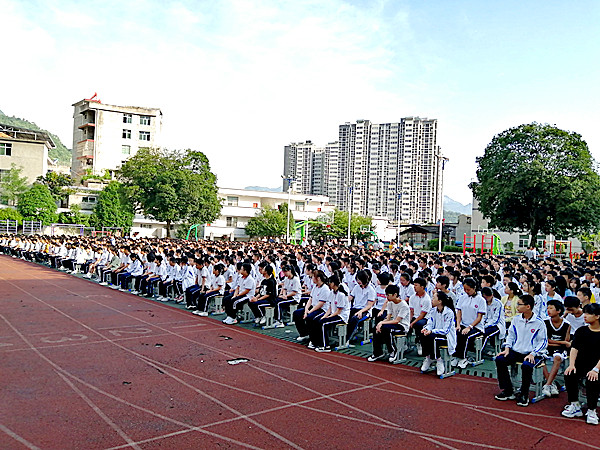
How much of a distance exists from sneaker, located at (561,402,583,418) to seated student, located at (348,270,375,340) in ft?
11.4

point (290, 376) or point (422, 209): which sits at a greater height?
point (422, 209)

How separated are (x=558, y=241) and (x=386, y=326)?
3788cm

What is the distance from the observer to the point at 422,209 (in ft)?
283

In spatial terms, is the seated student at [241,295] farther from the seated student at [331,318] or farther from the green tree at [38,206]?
the green tree at [38,206]

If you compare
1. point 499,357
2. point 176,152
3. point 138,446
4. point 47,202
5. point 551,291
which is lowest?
point 138,446

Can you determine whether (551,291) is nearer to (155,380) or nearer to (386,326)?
(386,326)

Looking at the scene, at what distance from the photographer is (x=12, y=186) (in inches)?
1612


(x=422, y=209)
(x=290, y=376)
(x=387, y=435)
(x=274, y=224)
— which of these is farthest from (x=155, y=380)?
(x=422, y=209)

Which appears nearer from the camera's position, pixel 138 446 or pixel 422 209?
pixel 138 446

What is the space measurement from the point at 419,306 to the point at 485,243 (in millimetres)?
41956

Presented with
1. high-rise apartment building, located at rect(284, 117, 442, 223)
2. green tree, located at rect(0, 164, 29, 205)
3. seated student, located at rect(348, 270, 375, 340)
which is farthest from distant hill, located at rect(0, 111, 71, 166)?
seated student, located at rect(348, 270, 375, 340)

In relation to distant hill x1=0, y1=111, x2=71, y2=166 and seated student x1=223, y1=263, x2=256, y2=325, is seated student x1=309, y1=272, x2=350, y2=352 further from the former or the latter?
distant hill x1=0, y1=111, x2=71, y2=166

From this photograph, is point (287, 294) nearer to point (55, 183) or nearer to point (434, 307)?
point (434, 307)

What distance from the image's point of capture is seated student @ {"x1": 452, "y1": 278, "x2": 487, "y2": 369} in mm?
7137
